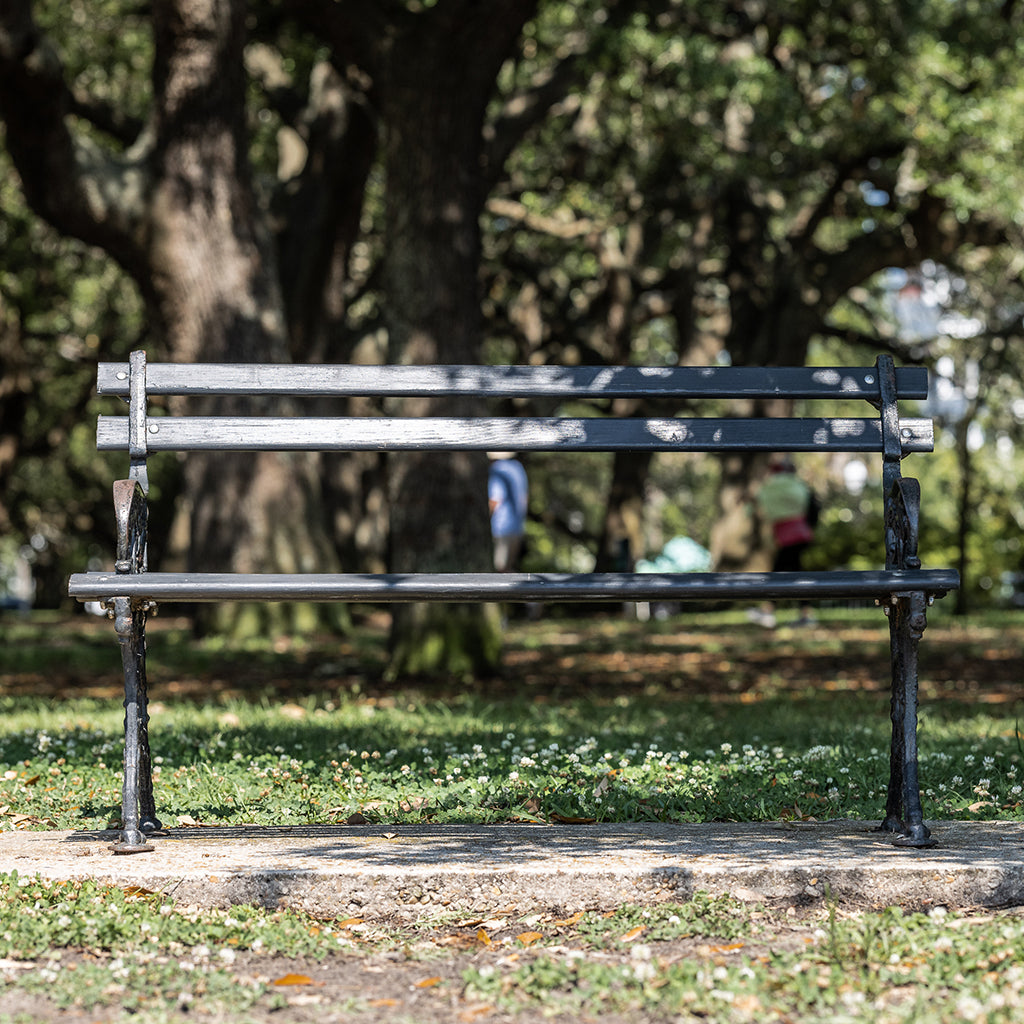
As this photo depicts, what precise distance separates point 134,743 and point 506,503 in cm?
889

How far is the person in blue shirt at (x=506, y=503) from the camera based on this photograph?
12188 mm

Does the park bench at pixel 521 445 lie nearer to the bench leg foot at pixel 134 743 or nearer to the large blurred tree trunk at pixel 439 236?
the bench leg foot at pixel 134 743

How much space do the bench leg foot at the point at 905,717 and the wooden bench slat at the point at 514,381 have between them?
25.5 inches

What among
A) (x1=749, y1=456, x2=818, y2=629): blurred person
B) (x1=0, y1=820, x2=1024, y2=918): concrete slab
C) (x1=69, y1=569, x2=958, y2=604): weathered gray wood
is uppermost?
(x1=749, y1=456, x2=818, y2=629): blurred person

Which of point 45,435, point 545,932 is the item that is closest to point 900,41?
point 545,932

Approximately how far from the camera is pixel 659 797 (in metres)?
4.02

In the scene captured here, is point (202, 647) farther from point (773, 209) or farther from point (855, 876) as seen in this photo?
point (773, 209)

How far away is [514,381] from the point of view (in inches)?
148

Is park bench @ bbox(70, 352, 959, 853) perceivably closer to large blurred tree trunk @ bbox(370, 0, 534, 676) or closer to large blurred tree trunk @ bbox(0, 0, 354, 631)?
large blurred tree trunk @ bbox(370, 0, 534, 676)

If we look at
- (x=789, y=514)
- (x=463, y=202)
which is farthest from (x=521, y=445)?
(x=789, y=514)

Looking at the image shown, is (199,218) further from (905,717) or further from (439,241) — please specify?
(905,717)

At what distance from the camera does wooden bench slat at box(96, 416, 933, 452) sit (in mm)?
3670

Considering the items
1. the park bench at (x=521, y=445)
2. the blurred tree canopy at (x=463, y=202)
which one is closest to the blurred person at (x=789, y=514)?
the blurred tree canopy at (x=463, y=202)

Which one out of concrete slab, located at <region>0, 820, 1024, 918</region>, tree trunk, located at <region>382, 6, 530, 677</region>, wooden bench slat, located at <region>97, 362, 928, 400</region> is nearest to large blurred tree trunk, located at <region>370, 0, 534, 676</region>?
tree trunk, located at <region>382, 6, 530, 677</region>
